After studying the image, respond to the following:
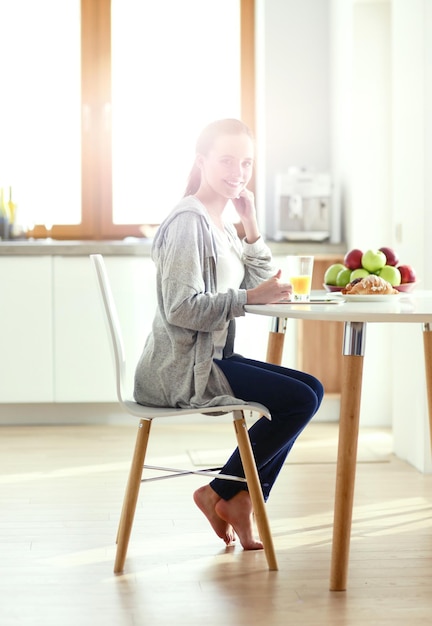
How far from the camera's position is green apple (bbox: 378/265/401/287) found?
2.80m

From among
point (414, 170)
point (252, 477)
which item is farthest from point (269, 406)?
point (414, 170)

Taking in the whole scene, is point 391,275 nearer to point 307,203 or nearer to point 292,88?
point 307,203

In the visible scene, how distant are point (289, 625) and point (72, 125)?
11.7ft

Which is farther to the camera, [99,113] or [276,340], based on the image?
[99,113]

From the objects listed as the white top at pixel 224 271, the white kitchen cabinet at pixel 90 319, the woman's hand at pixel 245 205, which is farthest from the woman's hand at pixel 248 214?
the white kitchen cabinet at pixel 90 319

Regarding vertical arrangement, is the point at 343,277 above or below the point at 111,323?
above

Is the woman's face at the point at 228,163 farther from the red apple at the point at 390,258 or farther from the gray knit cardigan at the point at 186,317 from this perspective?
the red apple at the point at 390,258

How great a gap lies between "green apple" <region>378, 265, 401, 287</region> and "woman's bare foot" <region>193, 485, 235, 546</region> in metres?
0.74

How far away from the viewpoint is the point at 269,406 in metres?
2.59

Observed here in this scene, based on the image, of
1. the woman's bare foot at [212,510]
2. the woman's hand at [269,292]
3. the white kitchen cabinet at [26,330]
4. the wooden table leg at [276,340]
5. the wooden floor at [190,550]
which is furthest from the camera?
the white kitchen cabinet at [26,330]

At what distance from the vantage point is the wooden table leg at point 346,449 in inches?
92.2

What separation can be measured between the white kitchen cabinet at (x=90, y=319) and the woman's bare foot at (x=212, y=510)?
1.99 metres

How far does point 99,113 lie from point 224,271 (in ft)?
8.94

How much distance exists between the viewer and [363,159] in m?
4.67
